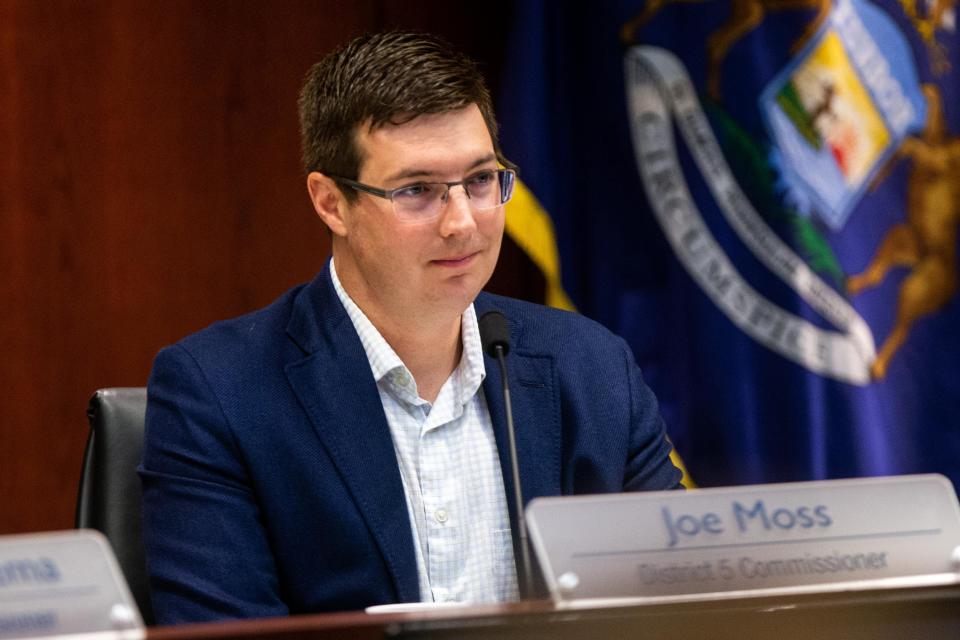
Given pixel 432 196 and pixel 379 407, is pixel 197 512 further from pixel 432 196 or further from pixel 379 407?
pixel 432 196

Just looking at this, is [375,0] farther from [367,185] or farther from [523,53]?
[367,185]

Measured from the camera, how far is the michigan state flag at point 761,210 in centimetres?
300

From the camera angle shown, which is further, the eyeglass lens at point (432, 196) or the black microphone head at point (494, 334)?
the eyeglass lens at point (432, 196)

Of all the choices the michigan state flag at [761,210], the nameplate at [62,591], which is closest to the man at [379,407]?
the nameplate at [62,591]

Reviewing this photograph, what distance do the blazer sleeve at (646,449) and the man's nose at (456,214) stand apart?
0.46m

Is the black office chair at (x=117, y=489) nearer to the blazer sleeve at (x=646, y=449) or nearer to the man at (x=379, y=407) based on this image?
the man at (x=379, y=407)

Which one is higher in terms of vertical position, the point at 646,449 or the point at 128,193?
the point at 128,193

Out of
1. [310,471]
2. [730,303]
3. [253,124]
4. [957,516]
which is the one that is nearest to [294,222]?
[253,124]

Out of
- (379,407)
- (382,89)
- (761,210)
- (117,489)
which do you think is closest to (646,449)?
(379,407)

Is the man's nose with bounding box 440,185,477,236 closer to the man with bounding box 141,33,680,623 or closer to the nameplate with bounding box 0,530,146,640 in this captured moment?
the man with bounding box 141,33,680,623

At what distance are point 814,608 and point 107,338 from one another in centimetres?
237

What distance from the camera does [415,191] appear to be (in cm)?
199

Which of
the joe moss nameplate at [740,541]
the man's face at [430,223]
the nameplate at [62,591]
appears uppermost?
the man's face at [430,223]

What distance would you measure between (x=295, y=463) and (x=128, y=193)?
1.50 meters
